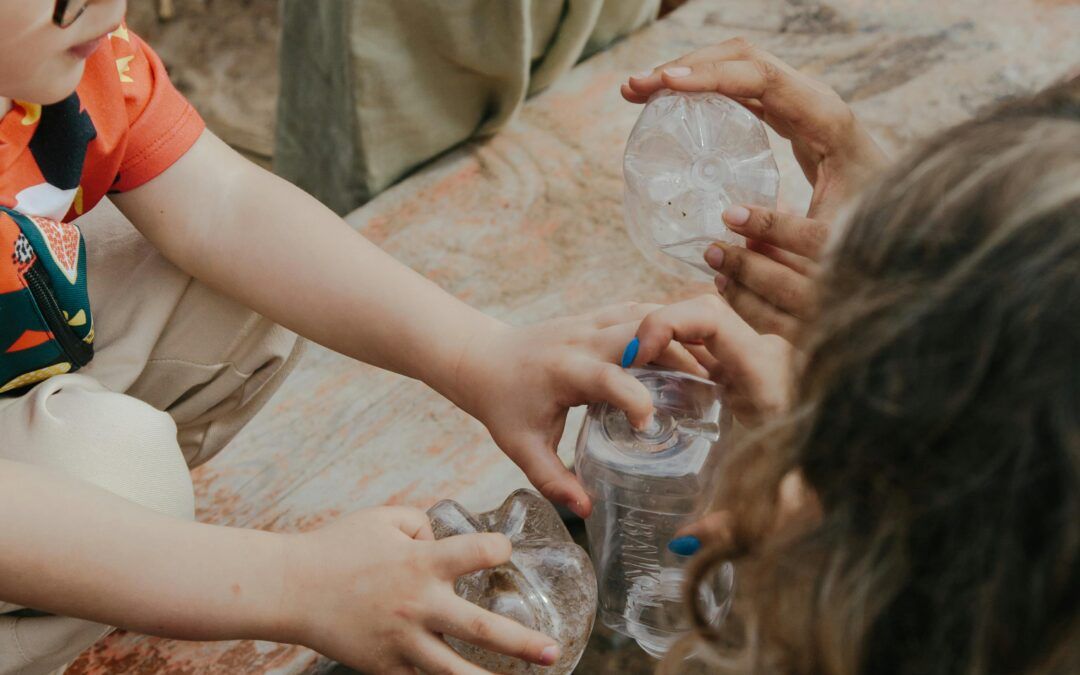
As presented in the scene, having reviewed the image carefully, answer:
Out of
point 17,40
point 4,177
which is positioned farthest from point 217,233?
point 17,40

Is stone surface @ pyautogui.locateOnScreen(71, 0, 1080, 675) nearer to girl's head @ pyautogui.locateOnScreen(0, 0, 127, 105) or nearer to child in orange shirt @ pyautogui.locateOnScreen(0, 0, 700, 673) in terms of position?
child in orange shirt @ pyautogui.locateOnScreen(0, 0, 700, 673)

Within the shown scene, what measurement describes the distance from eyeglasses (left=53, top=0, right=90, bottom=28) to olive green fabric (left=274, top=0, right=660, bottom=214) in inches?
32.7

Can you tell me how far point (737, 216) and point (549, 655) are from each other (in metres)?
0.54

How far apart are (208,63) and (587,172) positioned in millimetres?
1471

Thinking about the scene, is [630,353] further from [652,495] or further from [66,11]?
[66,11]

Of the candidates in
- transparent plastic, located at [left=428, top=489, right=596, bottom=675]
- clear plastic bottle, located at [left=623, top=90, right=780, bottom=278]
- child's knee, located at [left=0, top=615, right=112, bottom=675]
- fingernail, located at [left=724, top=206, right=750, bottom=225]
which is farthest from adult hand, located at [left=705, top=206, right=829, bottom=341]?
child's knee, located at [left=0, top=615, right=112, bottom=675]

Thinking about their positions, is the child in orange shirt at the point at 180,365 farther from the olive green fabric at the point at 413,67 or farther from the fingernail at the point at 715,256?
the olive green fabric at the point at 413,67

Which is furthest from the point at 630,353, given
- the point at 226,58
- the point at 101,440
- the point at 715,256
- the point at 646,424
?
the point at 226,58

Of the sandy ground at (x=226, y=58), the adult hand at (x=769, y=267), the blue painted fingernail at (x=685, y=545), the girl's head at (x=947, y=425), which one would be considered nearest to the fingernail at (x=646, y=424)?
the blue painted fingernail at (x=685, y=545)

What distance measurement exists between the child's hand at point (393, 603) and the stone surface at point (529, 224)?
24 cm

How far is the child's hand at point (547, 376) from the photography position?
1010 millimetres

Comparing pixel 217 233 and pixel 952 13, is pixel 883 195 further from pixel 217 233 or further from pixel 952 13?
pixel 952 13

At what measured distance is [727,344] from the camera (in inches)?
38.9

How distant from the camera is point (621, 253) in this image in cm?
158
